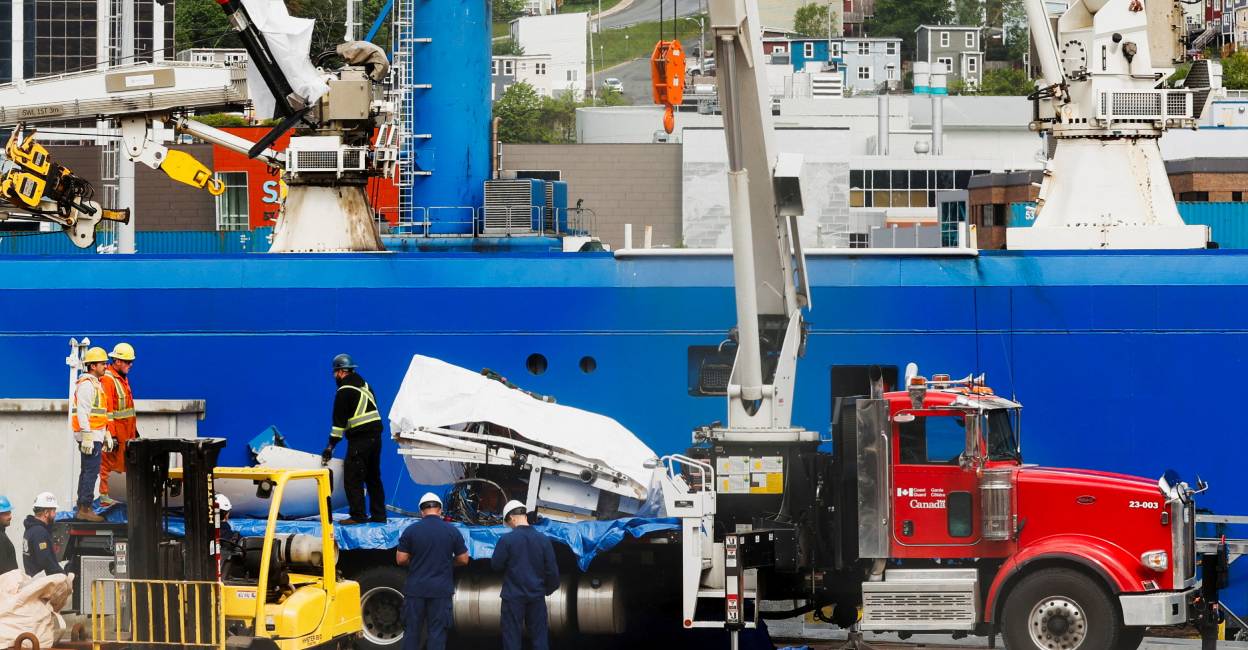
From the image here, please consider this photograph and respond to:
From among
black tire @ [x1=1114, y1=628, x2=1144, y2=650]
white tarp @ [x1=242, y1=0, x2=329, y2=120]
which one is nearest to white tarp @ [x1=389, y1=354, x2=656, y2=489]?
black tire @ [x1=1114, y1=628, x2=1144, y2=650]

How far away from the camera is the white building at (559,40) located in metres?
148

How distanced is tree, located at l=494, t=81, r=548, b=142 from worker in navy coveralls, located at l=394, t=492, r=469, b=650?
93.5 m

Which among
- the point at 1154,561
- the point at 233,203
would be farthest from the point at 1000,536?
the point at 233,203

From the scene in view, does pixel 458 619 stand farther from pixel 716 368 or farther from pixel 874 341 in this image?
pixel 874 341

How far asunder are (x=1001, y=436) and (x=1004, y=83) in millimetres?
111244

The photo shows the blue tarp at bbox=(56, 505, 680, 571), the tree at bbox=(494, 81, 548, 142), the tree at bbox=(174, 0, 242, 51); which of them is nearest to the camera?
the blue tarp at bbox=(56, 505, 680, 571)

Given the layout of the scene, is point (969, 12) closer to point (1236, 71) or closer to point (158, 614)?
point (1236, 71)

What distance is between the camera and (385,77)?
24.6 metres

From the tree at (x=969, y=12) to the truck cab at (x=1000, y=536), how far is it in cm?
14850

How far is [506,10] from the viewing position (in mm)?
175625

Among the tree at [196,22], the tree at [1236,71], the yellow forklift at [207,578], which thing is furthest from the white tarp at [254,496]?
the tree at [1236,71]

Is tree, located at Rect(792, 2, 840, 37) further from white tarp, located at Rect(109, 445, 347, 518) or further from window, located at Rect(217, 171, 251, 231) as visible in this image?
white tarp, located at Rect(109, 445, 347, 518)

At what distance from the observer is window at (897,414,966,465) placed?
53.4 feet

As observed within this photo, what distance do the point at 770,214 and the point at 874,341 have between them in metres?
3.61
